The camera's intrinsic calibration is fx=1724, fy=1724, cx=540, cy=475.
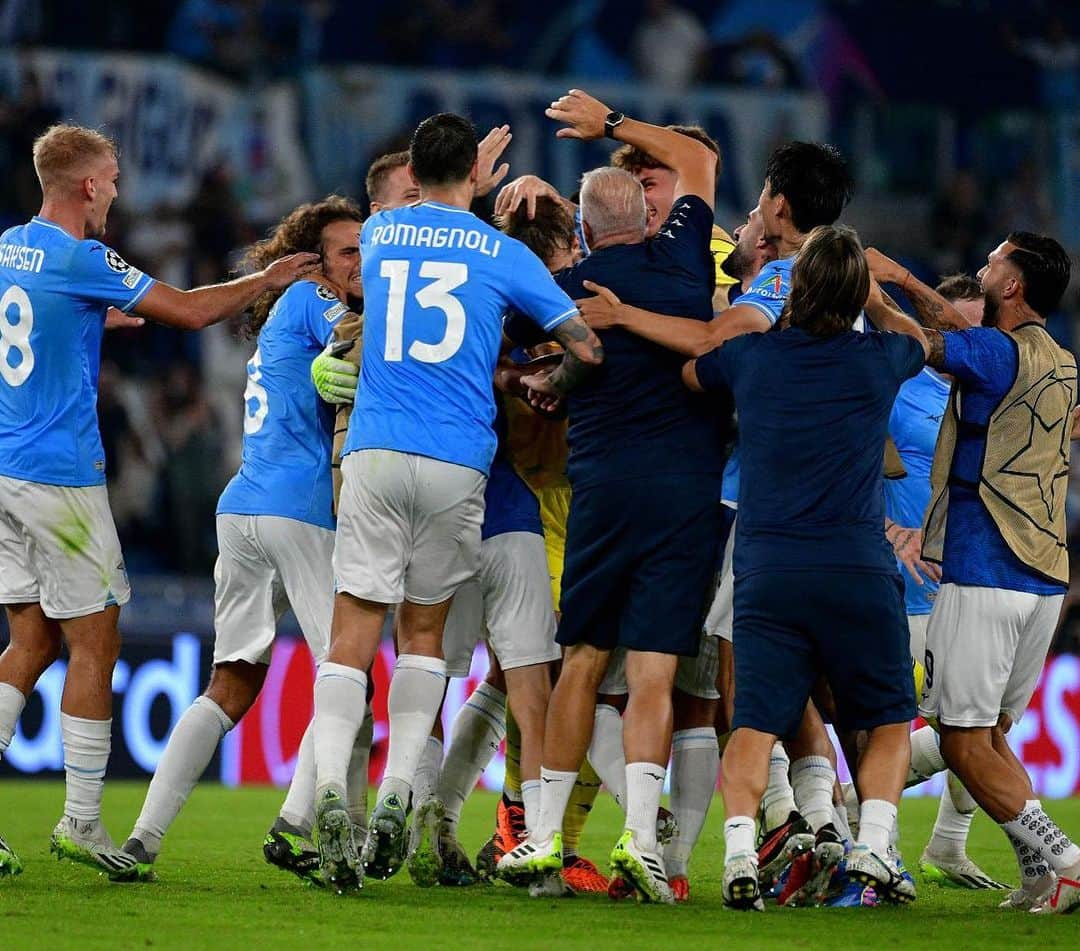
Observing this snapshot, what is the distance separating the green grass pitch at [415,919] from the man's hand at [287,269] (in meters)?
2.17

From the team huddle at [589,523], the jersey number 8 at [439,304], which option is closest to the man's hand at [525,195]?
the team huddle at [589,523]

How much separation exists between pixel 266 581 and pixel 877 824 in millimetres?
2422

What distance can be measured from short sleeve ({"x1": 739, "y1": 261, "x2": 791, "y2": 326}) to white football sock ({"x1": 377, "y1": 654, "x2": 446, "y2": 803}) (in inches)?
63.9

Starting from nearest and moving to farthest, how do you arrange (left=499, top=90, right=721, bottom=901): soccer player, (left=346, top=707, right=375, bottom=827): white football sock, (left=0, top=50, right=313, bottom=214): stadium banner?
(left=499, top=90, right=721, bottom=901): soccer player, (left=346, top=707, right=375, bottom=827): white football sock, (left=0, top=50, right=313, bottom=214): stadium banner

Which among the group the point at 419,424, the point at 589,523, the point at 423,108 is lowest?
the point at 589,523

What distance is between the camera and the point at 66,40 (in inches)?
655

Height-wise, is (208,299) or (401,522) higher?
(208,299)

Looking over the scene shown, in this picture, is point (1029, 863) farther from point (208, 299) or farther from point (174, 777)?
point (208, 299)

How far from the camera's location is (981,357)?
5.91 meters

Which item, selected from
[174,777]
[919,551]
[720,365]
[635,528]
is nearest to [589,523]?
[635,528]

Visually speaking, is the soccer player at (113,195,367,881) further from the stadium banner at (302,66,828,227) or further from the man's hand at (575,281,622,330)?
the stadium banner at (302,66,828,227)

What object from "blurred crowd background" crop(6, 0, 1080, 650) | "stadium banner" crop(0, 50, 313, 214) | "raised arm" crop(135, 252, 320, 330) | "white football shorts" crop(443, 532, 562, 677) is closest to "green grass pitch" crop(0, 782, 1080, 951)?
"white football shorts" crop(443, 532, 562, 677)

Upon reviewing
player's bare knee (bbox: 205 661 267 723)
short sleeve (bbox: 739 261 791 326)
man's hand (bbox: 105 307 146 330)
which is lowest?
player's bare knee (bbox: 205 661 267 723)

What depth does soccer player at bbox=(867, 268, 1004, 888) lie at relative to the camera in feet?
22.9
